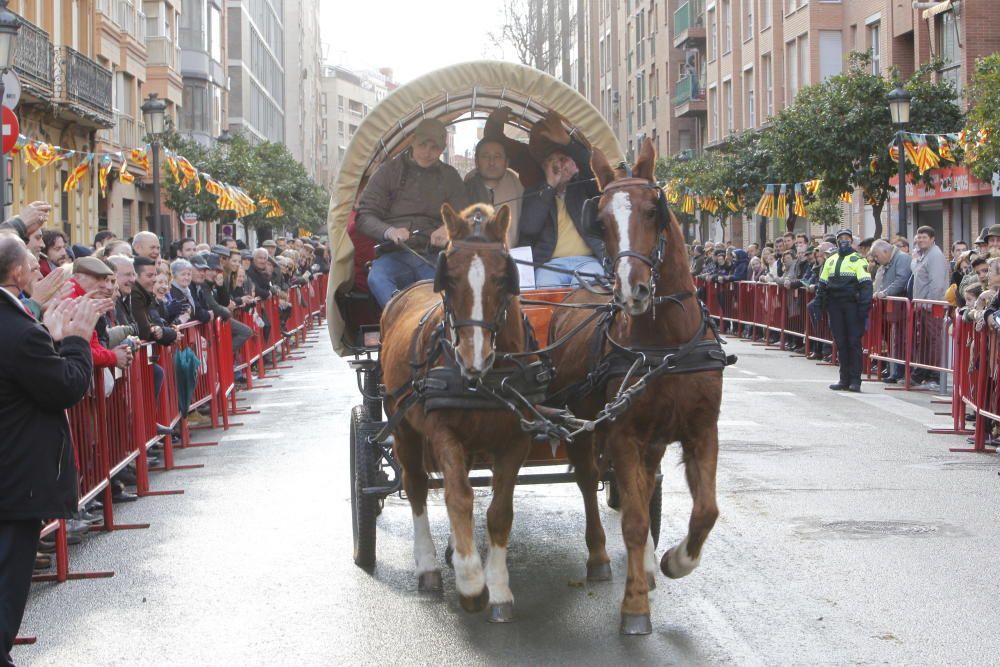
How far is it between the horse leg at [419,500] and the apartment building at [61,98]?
75.7ft

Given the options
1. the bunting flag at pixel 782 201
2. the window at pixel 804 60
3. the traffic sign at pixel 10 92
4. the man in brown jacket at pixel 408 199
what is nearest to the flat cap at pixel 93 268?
the man in brown jacket at pixel 408 199

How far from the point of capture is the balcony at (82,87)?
111 ft

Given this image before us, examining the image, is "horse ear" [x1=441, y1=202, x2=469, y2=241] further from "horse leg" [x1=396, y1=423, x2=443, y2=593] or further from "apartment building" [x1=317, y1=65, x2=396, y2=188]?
"apartment building" [x1=317, y1=65, x2=396, y2=188]

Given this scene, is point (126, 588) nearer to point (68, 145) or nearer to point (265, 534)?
point (265, 534)

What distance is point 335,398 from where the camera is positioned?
1816 centimetres

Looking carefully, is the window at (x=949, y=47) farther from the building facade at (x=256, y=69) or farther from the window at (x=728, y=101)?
the building facade at (x=256, y=69)

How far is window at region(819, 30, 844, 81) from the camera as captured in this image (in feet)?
144

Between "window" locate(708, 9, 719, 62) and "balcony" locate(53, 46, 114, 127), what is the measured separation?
90.7ft

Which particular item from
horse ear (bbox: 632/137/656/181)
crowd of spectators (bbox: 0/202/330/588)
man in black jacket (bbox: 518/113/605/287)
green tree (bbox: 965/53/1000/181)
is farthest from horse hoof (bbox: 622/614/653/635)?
green tree (bbox: 965/53/1000/181)

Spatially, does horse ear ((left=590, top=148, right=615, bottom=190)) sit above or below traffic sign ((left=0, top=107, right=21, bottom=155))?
below

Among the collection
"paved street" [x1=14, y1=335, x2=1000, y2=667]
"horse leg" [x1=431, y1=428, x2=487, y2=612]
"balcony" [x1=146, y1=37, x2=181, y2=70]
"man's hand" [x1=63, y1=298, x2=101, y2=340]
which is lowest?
"paved street" [x1=14, y1=335, x2=1000, y2=667]

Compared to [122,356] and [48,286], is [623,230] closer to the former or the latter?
[48,286]

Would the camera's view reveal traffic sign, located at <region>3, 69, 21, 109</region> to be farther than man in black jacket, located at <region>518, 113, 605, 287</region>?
Yes

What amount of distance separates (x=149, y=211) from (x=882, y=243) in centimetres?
3466
